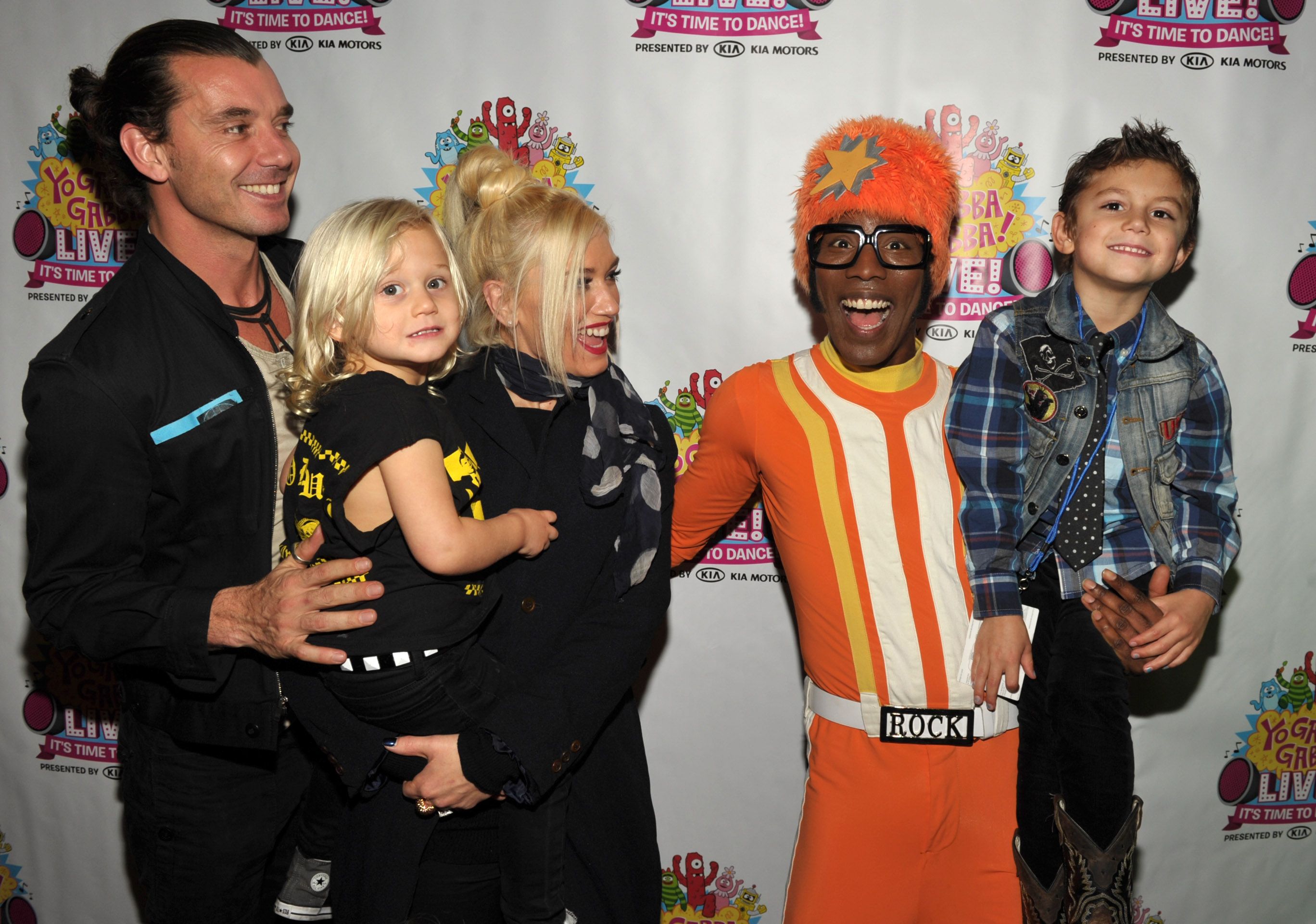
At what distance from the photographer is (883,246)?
1903 millimetres

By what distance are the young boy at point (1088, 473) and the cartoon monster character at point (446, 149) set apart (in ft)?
5.09

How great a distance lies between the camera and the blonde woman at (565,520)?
1.83 meters

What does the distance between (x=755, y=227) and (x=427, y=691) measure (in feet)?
5.22

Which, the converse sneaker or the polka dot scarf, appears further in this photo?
the converse sneaker

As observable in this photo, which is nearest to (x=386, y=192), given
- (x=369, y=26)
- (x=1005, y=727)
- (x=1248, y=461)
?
(x=369, y=26)

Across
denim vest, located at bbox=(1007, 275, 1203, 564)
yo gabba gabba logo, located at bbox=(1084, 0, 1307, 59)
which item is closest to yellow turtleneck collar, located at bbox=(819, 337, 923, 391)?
denim vest, located at bbox=(1007, 275, 1203, 564)

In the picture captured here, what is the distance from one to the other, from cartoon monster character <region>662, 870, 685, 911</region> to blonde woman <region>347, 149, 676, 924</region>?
91 cm

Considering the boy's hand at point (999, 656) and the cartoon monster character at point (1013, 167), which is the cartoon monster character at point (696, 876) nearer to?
the boy's hand at point (999, 656)

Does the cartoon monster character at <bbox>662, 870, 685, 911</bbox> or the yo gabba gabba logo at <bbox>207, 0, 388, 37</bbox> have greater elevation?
the yo gabba gabba logo at <bbox>207, 0, 388, 37</bbox>

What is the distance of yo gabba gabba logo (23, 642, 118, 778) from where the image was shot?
2.83 m

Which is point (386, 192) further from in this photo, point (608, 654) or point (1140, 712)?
point (1140, 712)

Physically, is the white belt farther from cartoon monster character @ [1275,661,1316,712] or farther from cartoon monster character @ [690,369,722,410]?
cartoon monster character @ [1275,661,1316,712]

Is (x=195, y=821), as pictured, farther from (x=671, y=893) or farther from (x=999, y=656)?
(x=999, y=656)

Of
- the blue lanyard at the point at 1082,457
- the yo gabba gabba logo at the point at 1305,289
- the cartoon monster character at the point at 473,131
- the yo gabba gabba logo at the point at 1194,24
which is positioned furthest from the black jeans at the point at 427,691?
the yo gabba gabba logo at the point at 1305,289
